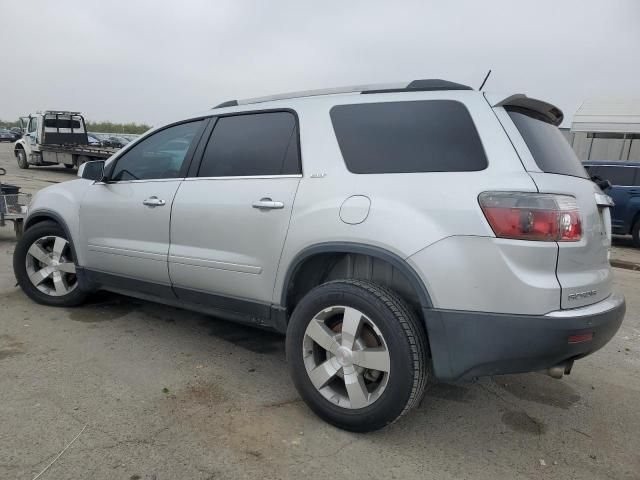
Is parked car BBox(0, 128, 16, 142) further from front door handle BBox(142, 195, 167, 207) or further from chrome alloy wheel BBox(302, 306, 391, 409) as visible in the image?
chrome alloy wheel BBox(302, 306, 391, 409)

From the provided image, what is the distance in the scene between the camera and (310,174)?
2887mm

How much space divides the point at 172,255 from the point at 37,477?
5.25 ft

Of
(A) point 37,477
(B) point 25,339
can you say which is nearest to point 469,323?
(A) point 37,477

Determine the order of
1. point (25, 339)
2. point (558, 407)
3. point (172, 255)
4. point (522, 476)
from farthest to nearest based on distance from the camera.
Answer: point (25, 339), point (172, 255), point (558, 407), point (522, 476)

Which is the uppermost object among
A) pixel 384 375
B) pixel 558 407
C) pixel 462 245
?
pixel 462 245

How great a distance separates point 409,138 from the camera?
8.68ft

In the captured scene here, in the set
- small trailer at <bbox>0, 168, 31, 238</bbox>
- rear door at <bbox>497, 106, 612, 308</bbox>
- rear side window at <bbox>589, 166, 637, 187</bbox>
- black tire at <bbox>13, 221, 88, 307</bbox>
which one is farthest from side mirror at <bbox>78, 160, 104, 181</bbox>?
rear side window at <bbox>589, 166, 637, 187</bbox>

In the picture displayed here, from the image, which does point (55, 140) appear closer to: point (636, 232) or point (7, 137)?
point (636, 232)

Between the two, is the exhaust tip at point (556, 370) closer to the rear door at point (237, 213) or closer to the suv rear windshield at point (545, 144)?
the suv rear windshield at point (545, 144)

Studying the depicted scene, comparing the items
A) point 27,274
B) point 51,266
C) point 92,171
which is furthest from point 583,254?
point 27,274

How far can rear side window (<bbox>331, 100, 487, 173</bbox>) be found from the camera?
2.49m

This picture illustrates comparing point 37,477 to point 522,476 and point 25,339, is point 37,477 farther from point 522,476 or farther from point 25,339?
point 522,476

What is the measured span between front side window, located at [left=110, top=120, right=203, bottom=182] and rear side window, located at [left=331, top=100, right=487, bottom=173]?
132cm

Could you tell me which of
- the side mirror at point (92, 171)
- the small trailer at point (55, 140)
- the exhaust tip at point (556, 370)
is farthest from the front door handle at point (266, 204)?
the small trailer at point (55, 140)
